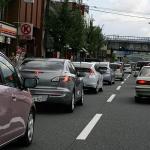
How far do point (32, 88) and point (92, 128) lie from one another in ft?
8.58

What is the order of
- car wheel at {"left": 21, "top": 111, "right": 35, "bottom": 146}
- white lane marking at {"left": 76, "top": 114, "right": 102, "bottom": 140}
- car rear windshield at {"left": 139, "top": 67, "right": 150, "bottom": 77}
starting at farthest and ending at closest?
car rear windshield at {"left": 139, "top": 67, "right": 150, "bottom": 77} < white lane marking at {"left": 76, "top": 114, "right": 102, "bottom": 140} < car wheel at {"left": 21, "top": 111, "right": 35, "bottom": 146}

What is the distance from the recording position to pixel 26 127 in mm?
8516

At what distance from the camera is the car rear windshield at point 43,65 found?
1439cm

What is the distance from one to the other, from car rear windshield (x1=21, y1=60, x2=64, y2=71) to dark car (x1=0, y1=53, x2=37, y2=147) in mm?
5477

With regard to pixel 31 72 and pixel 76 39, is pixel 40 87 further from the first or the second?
pixel 76 39

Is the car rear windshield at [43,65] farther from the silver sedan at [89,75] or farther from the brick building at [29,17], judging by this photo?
the brick building at [29,17]

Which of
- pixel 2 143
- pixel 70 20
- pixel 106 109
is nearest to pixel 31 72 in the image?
pixel 106 109

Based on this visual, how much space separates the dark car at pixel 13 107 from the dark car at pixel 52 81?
16.1ft

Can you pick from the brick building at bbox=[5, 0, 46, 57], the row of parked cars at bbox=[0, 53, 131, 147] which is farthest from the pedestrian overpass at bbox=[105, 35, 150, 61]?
the row of parked cars at bbox=[0, 53, 131, 147]

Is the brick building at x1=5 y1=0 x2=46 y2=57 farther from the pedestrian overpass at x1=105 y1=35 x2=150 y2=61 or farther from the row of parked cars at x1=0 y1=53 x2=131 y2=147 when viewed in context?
the pedestrian overpass at x1=105 y1=35 x2=150 y2=61

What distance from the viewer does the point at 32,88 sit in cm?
1352

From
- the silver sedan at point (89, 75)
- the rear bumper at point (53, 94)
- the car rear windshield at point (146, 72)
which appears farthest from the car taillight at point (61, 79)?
the silver sedan at point (89, 75)

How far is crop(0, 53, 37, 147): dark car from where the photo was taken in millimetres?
7172

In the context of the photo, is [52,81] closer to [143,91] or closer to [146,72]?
[143,91]
